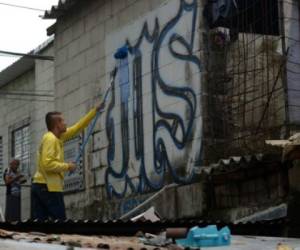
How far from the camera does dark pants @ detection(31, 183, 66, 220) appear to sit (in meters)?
6.90

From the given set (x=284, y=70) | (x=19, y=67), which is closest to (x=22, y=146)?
(x=19, y=67)

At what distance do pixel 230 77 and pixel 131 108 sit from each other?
1.70 m

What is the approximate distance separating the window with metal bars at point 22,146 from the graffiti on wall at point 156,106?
4996mm

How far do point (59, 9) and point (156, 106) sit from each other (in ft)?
9.96

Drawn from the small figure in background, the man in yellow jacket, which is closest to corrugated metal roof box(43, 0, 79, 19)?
the small figure in background

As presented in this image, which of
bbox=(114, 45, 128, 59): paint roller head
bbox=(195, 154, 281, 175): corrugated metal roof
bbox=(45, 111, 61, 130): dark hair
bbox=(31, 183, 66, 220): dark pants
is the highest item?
bbox=(114, 45, 128, 59): paint roller head

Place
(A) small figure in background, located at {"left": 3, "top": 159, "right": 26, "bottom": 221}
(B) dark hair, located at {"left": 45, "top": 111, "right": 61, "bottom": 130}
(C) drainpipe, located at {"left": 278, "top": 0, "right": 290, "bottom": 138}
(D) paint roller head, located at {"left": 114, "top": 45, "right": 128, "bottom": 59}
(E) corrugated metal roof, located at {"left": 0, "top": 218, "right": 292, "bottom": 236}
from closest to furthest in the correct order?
(E) corrugated metal roof, located at {"left": 0, "top": 218, "right": 292, "bottom": 236} < (B) dark hair, located at {"left": 45, "top": 111, "right": 61, "bottom": 130} < (C) drainpipe, located at {"left": 278, "top": 0, "right": 290, "bottom": 138} < (D) paint roller head, located at {"left": 114, "top": 45, "right": 128, "bottom": 59} < (A) small figure in background, located at {"left": 3, "top": 159, "right": 26, "bottom": 221}

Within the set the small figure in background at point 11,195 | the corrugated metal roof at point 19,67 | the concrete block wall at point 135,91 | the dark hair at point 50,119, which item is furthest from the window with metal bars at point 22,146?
the dark hair at point 50,119

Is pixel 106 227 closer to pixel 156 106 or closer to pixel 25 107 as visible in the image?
pixel 156 106

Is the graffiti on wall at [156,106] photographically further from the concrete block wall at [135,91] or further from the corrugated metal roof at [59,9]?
the corrugated metal roof at [59,9]

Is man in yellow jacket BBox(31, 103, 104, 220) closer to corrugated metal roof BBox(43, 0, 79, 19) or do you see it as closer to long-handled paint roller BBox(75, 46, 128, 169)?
long-handled paint roller BBox(75, 46, 128, 169)

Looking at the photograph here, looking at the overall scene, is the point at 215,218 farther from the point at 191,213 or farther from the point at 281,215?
the point at 281,215

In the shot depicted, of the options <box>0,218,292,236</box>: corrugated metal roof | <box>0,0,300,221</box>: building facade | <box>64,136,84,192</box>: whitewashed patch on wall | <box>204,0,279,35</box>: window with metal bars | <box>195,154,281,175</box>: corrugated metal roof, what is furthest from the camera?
<box>64,136,84,192</box>: whitewashed patch on wall

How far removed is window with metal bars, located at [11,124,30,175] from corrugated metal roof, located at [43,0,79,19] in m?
3.75
